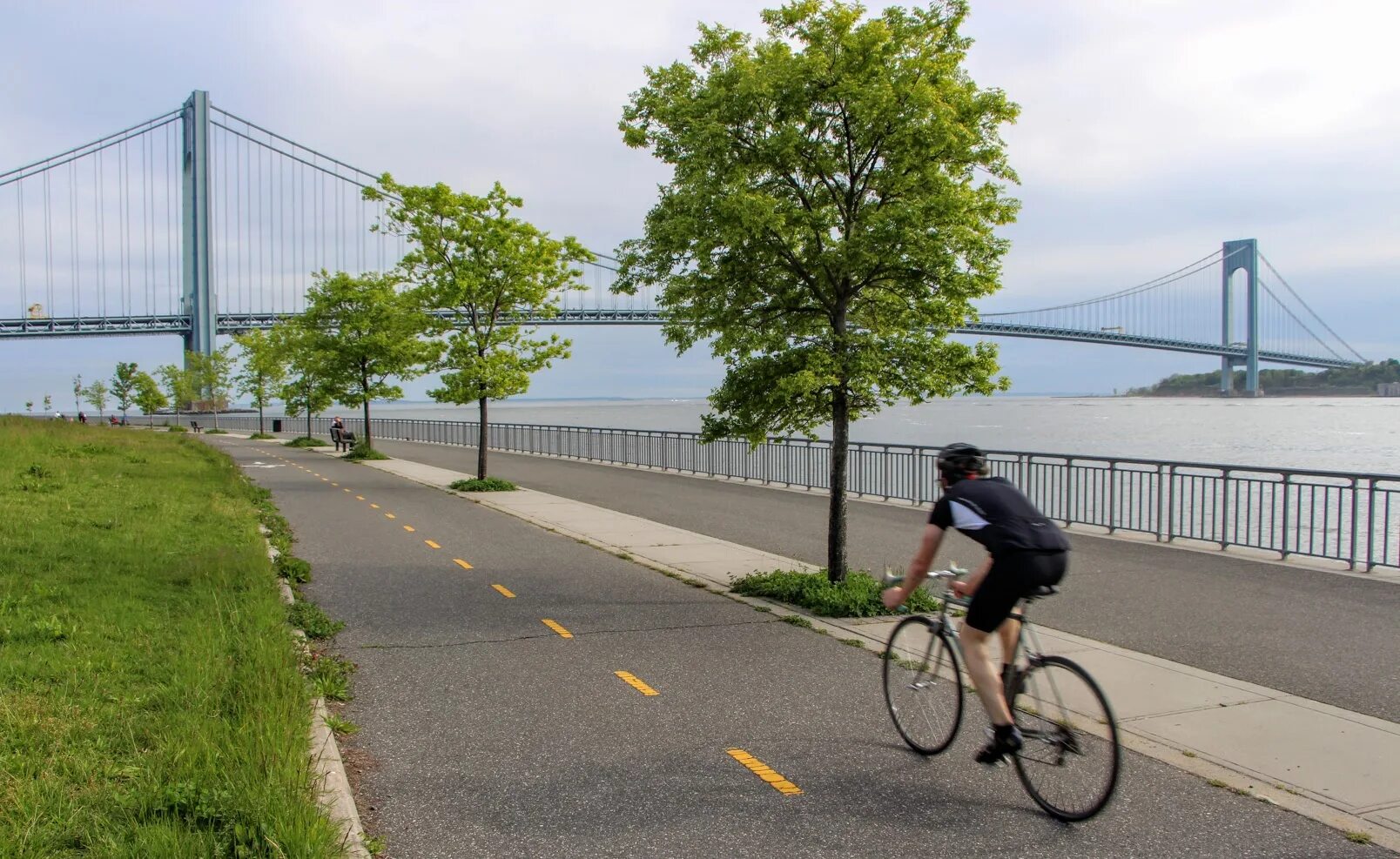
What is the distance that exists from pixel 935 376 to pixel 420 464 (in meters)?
23.1

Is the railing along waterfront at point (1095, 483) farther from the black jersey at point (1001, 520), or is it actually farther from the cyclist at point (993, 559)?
the black jersey at point (1001, 520)

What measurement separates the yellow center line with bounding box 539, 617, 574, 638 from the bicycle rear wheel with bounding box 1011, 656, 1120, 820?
4038 mm

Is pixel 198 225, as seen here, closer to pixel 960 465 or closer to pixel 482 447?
pixel 482 447

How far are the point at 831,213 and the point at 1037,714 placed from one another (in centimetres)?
601

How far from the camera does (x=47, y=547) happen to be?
10242 millimetres

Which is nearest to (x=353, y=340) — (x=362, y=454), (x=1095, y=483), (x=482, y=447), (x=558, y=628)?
(x=362, y=454)

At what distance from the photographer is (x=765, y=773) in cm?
506

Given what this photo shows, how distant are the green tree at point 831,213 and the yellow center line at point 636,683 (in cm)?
299

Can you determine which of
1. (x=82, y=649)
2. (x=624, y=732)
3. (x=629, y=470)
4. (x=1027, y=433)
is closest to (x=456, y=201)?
(x=629, y=470)

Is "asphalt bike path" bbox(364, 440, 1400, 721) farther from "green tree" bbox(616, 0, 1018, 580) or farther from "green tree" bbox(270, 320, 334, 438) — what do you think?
"green tree" bbox(270, 320, 334, 438)

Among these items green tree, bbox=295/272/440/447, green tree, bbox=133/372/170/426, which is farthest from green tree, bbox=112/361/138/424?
green tree, bbox=295/272/440/447

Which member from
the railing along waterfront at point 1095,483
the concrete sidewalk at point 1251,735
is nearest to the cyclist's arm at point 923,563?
the concrete sidewalk at point 1251,735

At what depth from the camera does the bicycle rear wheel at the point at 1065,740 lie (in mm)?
4375

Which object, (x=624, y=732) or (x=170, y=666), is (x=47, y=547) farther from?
(x=624, y=732)
